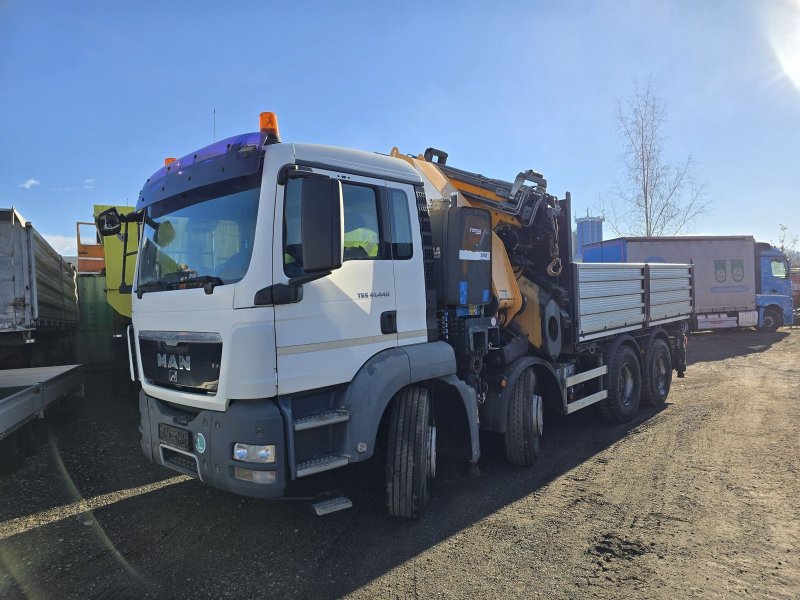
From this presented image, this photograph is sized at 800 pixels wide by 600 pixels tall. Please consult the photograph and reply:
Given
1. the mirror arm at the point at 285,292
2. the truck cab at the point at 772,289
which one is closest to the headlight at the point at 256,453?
the mirror arm at the point at 285,292

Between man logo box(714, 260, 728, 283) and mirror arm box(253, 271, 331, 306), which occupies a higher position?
man logo box(714, 260, 728, 283)

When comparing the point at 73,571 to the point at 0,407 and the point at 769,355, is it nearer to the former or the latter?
the point at 0,407

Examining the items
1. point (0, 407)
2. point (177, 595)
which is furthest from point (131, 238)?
point (177, 595)

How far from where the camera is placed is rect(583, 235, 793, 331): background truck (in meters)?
17.9

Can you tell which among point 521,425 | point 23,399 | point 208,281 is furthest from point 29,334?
point 521,425

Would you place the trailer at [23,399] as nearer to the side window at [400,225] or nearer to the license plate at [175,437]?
the license plate at [175,437]

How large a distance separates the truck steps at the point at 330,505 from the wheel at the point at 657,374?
6.10 metres

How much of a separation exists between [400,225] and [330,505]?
7.09 feet

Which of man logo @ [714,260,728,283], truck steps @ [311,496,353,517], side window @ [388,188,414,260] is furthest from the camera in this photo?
man logo @ [714,260,728,283]

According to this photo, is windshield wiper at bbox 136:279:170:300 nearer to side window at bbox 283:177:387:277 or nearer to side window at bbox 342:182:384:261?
side window at bbox 283:177:387:277

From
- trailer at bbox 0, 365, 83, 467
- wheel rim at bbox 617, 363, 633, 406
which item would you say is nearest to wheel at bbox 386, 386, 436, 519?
trailer at bbox 0, 365, 83, 467

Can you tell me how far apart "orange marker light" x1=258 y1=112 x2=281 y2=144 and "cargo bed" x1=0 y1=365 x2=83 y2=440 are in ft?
12.1

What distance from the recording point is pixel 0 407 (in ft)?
15.5

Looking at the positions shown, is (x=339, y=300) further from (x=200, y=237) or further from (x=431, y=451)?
(x=431, y=451)
